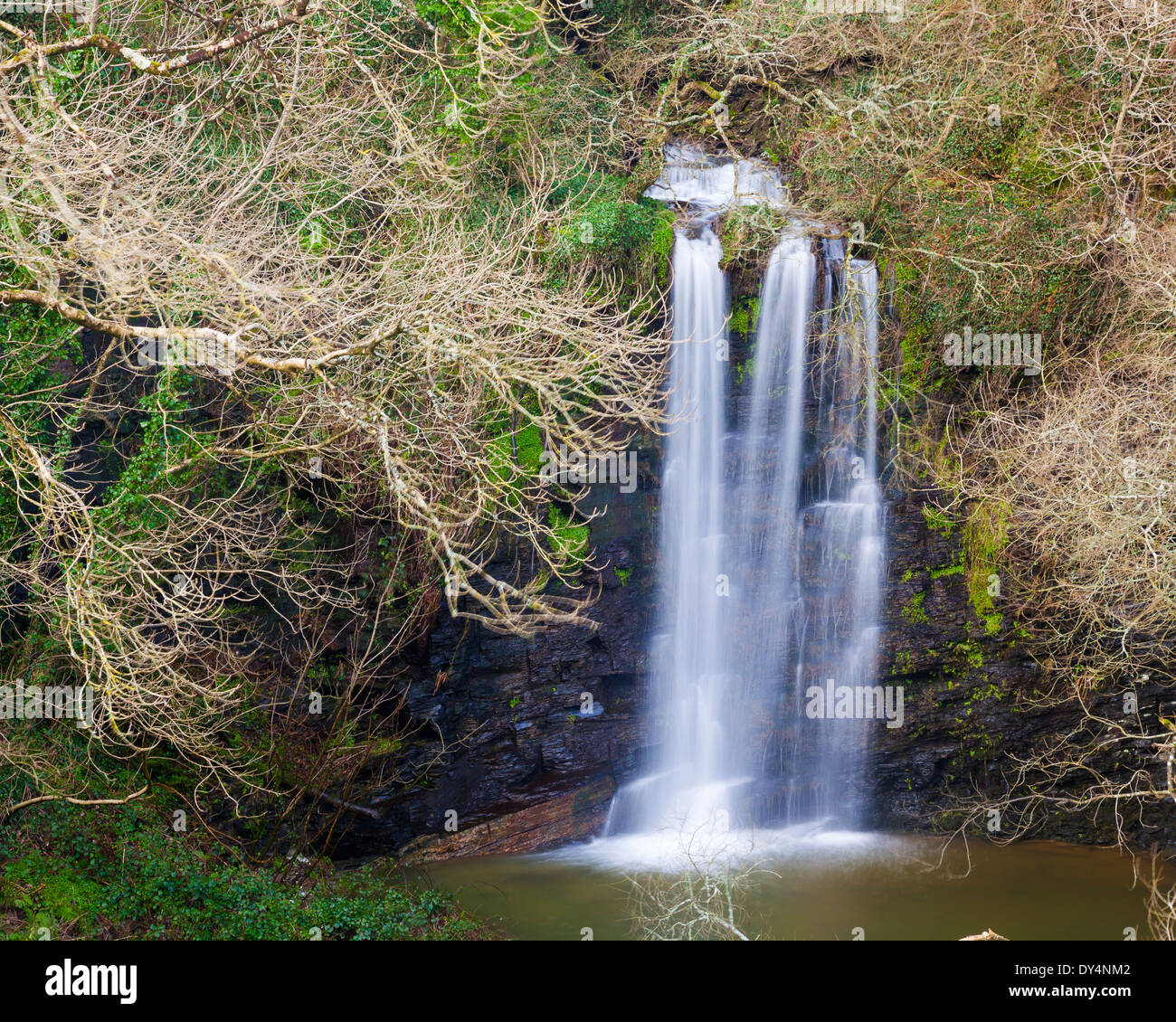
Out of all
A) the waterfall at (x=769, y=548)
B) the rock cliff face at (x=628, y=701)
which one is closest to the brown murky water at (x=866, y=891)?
the rock cliff face at (x=628, y=701)

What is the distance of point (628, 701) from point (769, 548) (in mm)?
2701

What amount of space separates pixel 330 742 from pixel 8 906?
3.13 m

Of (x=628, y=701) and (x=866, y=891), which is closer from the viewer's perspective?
(x=866, y=891)

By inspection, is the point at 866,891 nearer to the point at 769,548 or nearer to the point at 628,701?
the point at 628,701

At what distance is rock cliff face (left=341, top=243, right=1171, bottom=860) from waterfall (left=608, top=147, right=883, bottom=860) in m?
0.27

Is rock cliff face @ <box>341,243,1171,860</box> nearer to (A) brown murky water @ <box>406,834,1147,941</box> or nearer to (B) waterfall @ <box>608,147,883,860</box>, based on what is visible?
(B) waterfall @ <box>608,147,883,860</box>

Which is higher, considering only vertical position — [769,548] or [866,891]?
[769,548]

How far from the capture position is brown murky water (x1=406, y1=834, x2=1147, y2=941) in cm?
984

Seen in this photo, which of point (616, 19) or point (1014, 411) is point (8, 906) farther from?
point (616, 19)

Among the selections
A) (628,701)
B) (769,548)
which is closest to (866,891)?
(628,701)

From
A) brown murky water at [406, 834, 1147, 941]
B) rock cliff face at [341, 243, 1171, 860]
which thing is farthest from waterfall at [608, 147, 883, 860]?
brown murky water at [406, 834, 1147, 941]

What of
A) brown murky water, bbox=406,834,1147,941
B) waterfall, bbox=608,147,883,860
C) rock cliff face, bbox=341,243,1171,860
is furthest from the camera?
waterfall, bbox=608,147,883,860

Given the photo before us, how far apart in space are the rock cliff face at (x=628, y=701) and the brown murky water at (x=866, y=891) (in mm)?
549

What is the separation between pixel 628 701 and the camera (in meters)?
12.8
